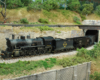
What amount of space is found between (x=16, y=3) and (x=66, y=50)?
26.8m

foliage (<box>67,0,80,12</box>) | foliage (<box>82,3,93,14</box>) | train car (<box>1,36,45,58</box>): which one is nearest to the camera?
train car (<box>1,36,45,58</box>)

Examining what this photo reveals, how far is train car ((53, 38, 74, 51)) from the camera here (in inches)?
762

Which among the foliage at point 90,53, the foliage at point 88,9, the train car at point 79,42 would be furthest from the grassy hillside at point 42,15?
the foliage at point 90,53

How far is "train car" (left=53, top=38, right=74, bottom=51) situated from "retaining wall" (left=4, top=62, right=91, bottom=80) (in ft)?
28.2

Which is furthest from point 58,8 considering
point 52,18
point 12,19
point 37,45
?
point 37,45

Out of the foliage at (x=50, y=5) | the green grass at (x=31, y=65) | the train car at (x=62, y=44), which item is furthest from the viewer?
the foliage at (x=50, y=5)

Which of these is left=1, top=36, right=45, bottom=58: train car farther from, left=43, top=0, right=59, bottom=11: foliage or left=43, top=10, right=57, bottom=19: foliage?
left=43, top=0, right=59, bottom=11: foliage

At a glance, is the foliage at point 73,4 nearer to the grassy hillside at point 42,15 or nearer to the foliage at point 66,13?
the grassy hillside at point 42,15

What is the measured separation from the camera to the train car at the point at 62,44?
19.4 meters

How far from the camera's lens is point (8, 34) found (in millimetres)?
21109

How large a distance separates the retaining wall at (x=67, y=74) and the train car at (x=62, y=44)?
8609 mm

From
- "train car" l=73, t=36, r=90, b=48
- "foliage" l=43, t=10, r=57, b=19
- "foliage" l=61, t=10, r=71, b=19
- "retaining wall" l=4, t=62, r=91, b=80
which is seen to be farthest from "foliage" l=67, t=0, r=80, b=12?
"retaining wall" l=4, t=62, r=91, b=80

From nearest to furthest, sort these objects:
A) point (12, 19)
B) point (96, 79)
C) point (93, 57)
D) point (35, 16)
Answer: point (96, 79) → point (93, 57) → point (12, 19) → point (35, 16)

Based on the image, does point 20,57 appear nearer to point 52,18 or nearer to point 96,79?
point 96,79
